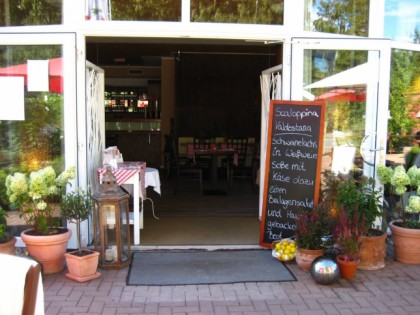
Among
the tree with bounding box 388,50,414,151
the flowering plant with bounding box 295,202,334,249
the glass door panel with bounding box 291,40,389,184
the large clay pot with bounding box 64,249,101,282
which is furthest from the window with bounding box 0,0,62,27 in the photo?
the tree with bounding box 388,50,414,151

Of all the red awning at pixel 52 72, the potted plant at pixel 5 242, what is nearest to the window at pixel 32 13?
the red awning at pixel 52 72

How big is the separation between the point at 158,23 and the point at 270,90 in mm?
1699

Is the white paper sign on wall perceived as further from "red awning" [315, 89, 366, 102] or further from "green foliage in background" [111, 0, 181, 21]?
"red awning" [315, 89, 366, 102]

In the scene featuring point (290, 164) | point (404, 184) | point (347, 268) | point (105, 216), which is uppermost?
point (290, 164)

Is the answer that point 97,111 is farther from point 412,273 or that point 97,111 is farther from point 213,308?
point 412,273

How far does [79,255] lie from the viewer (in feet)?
12.1

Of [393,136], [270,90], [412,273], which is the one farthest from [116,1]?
[412,273]

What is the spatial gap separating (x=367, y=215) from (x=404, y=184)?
46 cm

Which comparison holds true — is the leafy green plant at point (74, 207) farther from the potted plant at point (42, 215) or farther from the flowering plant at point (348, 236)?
the flowering plant at point (348, 236)

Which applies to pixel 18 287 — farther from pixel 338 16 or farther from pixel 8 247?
pixel 338 16

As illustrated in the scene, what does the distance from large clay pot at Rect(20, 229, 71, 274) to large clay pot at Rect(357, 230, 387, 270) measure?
2.53m

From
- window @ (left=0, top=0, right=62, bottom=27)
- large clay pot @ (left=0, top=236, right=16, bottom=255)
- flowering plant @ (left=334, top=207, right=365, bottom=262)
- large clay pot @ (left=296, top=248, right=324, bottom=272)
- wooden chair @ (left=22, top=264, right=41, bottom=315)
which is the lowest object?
large clay pot @ (left=296, top=248, right=324, bottom=272)

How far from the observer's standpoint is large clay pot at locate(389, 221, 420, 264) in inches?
161

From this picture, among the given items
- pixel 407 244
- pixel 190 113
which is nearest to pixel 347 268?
pixel 407 244
